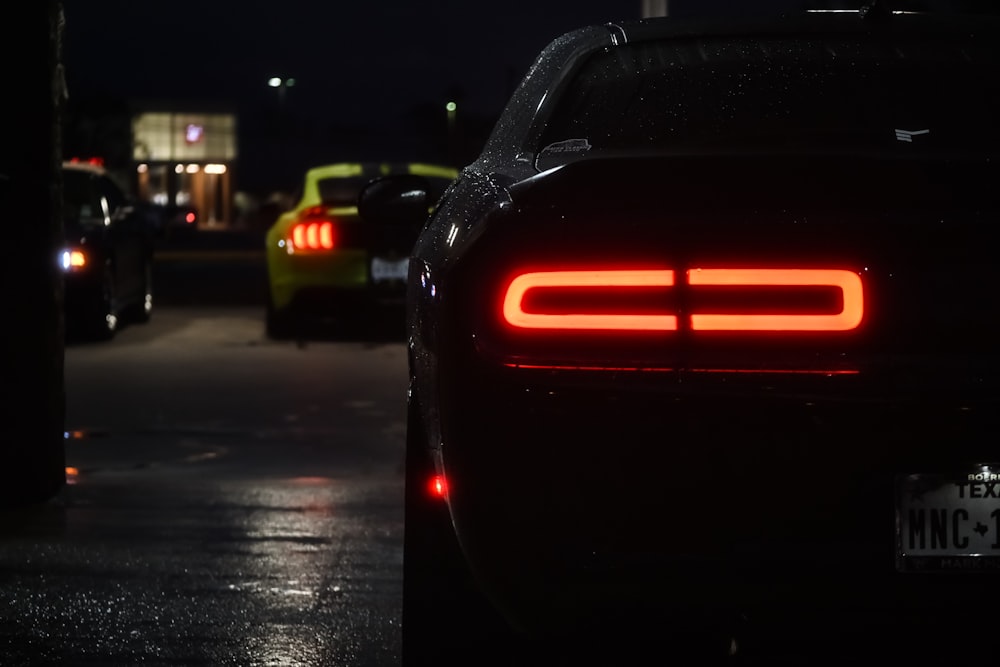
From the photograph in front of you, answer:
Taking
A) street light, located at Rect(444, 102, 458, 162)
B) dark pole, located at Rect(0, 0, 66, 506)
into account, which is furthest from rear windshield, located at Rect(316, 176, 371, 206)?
street light, located at Rect(444, 102, 458, 162)

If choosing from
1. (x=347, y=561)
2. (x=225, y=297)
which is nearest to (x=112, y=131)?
(x=225, y=297)

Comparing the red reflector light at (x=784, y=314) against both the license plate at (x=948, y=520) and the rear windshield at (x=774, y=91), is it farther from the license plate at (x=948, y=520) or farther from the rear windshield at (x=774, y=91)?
the rear windshield at (x=774, y=91)

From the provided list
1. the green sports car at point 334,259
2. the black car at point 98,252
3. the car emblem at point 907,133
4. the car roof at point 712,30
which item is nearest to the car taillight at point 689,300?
the car emblem at point 907,133

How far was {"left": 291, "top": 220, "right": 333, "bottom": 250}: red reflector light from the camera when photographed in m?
15.4

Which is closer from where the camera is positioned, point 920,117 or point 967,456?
point 967,456

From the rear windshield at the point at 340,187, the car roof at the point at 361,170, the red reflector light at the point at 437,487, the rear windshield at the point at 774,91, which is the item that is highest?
the rear windshield at the point at 774,91

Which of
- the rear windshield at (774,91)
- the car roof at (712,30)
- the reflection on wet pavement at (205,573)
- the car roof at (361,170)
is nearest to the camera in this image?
the rear windshield at (774,91)

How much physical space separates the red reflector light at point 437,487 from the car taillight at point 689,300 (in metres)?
0.43

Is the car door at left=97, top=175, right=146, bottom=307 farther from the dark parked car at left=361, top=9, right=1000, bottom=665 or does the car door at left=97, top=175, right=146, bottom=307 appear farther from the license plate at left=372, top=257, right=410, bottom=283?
the dark parked car at left=361, top=9, right=1000, bottom=665

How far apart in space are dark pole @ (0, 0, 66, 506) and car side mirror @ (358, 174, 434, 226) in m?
2.25

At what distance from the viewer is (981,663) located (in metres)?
4.98

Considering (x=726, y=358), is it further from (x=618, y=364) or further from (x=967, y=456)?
(x=967, y=456)

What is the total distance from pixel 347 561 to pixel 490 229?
3.19 meters

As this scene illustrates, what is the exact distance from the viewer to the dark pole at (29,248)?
7.71 m
